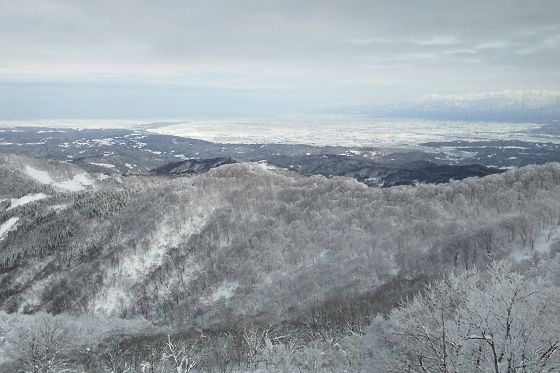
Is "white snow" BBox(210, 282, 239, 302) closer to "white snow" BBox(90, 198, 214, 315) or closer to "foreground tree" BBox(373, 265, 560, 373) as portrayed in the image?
"white snow" BBox(90, 198, 214, 315)

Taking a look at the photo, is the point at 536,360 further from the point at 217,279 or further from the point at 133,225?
the point at 133,225

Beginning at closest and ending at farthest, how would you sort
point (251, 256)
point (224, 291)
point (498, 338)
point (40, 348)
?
1. point (498, 338)
2. point (40, 348)
3. point (224, 291)
4. point (251, 256)

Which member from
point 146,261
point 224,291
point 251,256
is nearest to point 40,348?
point 224,291

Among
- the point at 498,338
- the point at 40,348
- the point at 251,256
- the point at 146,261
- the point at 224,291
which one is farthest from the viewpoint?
the point at 146,261

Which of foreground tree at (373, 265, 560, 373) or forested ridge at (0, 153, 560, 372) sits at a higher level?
foreground tree at (373, 265, 560, 373)

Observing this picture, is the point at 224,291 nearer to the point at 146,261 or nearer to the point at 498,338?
the point at 146,261

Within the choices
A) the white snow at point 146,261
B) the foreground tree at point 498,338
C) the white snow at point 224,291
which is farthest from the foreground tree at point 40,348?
the white snow at point 224,291

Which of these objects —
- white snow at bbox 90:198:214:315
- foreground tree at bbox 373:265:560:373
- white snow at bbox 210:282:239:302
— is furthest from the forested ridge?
foreground tree at bbox 373:265:560:373

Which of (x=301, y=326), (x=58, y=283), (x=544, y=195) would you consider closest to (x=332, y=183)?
(x=544, y=195)

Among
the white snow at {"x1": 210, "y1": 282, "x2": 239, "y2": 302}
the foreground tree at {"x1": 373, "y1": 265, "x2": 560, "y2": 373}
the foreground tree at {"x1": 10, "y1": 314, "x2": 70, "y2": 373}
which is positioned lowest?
the white snow at {"x1": 210, "y1": 282, "x2": 239, "y2": 302}
